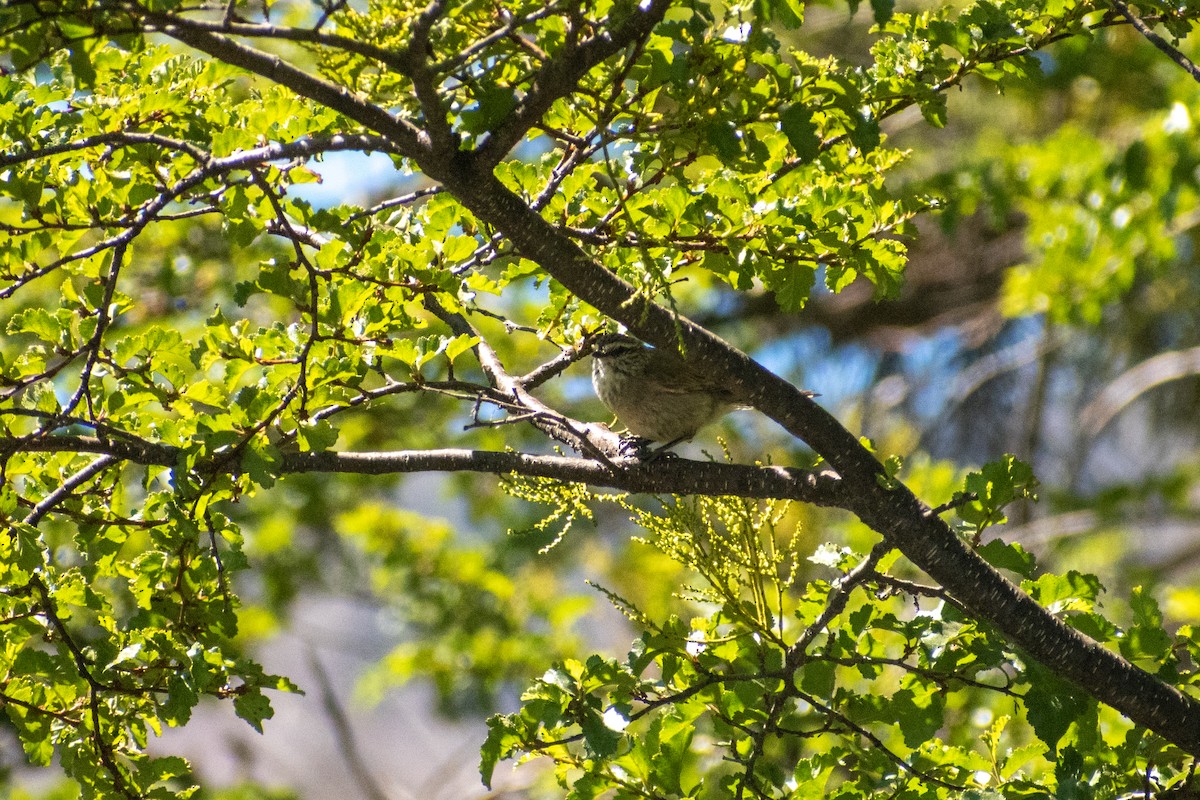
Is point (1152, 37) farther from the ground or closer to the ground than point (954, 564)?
farther from the ground

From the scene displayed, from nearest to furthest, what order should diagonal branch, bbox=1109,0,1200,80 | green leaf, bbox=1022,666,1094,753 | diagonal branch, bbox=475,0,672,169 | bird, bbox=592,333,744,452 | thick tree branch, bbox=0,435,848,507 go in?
1. diagonal branch, bbox=475,0,672,169
2. diagonal branch, bbox=1109,0,1200,80
3. green leaf, bbox=1022,666,1094,753
4. thick tree branch, bbox=0,435,848,507
5. bird, bbox=592,333,744,452

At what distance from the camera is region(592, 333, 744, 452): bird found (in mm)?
3488

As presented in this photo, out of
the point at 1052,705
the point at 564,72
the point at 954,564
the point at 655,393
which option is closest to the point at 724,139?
the point at 564,72

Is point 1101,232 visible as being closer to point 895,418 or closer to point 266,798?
point 895,418

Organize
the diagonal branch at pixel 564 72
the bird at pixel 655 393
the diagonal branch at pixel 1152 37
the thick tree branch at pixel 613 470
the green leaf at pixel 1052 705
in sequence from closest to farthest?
the diagonal branch at pixel 564 72 → the diagonal branch at pixel 1152 37 → the green leaf at pixel 1052 705 → the thick tree branch at pixel 613 470 → the bird at pixel 655 393

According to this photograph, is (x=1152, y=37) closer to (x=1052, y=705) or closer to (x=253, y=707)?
(x=1052, y=705)

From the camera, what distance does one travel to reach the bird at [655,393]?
11.4ft

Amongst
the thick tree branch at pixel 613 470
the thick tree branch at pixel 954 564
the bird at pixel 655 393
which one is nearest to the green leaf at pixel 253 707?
the thick tree branch at pixel 613 470

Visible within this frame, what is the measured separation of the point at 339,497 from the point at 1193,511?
16.0 ft

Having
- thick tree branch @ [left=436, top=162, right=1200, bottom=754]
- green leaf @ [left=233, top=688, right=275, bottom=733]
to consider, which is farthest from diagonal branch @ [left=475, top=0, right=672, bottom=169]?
green leaf @ [left=233, top=688, right=275, bottom=733]

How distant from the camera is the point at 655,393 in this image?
11.5ft

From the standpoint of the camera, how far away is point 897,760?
2061 millimetres

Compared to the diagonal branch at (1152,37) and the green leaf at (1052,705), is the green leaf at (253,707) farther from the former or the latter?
the diagonal branch at (1152,37)

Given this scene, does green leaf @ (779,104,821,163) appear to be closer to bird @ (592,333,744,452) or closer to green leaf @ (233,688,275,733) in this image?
green leaf @ (233,688,275,733)
